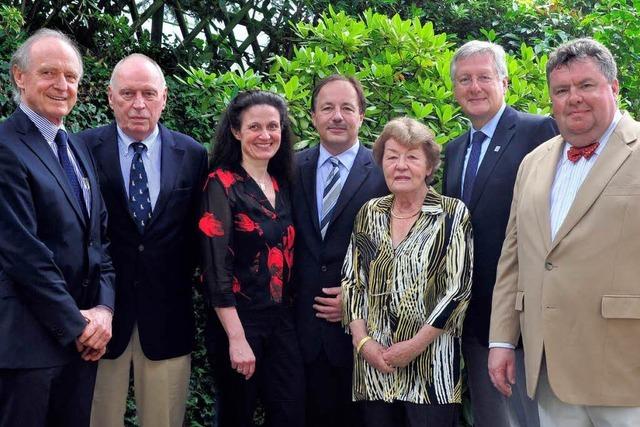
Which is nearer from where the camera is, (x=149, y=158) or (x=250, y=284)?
(x=250, y=284)

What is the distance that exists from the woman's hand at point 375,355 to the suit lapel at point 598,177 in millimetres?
993

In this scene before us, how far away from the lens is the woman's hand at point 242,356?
382cm

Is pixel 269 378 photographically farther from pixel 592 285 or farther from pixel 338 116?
pixel 592 285

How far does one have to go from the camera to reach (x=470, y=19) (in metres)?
8.09

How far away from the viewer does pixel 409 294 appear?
3.69 m

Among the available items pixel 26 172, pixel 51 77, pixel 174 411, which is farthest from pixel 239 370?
pixel 51 77

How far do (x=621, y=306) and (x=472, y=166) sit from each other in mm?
1295

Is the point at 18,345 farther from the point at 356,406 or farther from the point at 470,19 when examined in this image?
the point at 470,19

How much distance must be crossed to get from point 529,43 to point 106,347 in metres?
5.73

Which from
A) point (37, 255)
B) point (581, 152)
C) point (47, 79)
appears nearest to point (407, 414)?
point (581, 152)

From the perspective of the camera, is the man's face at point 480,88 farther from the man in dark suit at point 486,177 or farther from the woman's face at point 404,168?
the woman's face at point 404,168

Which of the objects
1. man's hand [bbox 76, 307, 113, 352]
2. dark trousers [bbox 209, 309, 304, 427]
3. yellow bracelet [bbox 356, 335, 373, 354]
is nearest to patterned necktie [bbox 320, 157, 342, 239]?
dark trousers [bbox 209, 309, 304, 427]

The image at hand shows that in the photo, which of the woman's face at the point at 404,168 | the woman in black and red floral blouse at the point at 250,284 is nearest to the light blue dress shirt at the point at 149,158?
the woman in black and red floral blouse at the point at 250,284

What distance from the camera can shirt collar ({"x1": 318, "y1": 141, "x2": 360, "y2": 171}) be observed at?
4.32 metres
